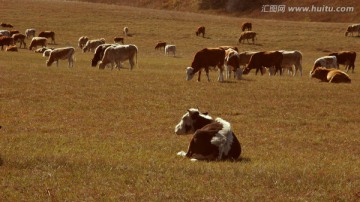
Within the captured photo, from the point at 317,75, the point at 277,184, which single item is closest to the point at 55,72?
the point at 317,75

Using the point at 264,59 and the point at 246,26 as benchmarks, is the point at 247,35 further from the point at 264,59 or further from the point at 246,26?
the point at 264,59

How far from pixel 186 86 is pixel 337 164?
1260 cm

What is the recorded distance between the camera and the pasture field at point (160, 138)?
7.93 metres

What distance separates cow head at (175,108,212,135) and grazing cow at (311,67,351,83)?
52.4ft

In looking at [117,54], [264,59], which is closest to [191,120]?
[264,59]

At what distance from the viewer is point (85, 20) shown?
229ft

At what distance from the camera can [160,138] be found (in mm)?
12500

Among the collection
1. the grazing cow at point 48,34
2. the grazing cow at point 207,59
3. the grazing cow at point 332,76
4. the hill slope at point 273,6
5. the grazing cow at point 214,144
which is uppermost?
the hill slope at point 273,6

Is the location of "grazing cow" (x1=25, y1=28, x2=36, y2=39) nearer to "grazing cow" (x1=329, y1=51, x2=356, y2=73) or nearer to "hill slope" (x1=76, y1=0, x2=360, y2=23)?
"grazing cow" (x1=329, y1=51, x2=356, y2=73)

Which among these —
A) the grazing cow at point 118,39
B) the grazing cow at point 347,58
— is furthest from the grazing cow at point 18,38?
the grazing cow at point 347,58

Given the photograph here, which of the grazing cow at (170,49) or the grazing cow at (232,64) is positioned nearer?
the grazing cow at (232,64)

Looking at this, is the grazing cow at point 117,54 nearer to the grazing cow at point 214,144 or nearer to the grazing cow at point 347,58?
the grazing cow at point 347,58

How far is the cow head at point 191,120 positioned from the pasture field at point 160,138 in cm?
42

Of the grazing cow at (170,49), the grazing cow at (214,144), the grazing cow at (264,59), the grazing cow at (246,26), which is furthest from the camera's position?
the grazing cow at (246,26)
